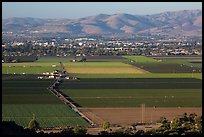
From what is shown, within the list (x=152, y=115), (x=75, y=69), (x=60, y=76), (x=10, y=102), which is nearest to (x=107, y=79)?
(x=60, y=76)

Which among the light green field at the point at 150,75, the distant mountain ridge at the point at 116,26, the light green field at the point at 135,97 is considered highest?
the distant mountain ridge at the point at 116,26

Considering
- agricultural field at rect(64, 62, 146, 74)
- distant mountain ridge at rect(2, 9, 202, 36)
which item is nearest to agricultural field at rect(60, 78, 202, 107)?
agricultural field at rect(64, 62, 146, 74)

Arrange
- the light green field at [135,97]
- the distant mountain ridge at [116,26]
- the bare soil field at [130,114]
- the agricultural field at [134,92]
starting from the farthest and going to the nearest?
the distant mountain ridge at [116,26] → the agricultural field at [134,92] → the light green field at [135,97] → the bare soil field at [130,114]

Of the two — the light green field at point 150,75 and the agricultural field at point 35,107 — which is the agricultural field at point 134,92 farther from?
the light green field at point 150,75

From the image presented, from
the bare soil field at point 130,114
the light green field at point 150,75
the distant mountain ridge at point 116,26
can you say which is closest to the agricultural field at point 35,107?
the bare soil field at point 130,114

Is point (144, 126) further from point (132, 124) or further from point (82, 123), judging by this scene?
point (82, 123)

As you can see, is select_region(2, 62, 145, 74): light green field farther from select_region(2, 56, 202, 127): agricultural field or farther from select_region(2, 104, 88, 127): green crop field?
select_region(2, 104, 88, 127): green crop field

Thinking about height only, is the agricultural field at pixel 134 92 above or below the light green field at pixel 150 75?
below
